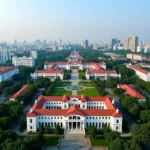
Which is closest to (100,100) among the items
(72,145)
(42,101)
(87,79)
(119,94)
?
(119,94)

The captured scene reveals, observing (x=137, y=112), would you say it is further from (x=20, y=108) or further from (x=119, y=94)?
(x=20, y=108)

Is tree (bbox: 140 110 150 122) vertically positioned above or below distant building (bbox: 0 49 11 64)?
below

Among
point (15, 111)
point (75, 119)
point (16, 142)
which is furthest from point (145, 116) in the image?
point (15, 111)

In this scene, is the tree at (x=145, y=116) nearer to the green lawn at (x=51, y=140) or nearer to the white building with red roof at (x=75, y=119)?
the white building with red roof at (x=75, y=119)

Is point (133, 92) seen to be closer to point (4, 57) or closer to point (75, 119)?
point (75, 119)

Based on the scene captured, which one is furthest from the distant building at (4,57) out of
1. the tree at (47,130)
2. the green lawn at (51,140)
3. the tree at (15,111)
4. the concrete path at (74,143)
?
the concrete path at (74,143)

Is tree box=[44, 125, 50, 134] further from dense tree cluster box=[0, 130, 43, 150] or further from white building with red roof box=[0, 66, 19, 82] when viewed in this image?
white building with red roof box=[0, 66, 19, 82]

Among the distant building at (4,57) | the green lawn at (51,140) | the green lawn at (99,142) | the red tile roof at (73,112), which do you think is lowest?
the green lawn at (51,140)

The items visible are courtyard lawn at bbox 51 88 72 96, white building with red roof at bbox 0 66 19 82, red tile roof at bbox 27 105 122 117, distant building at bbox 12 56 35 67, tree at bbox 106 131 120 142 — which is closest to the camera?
tree at bbox 106 131 120 142

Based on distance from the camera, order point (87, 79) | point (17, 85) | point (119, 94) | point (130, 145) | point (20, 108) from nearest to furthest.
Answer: point (130, 145) < point (20, 108) < point (119, 94) < point (17, 85) < point (87, 79)

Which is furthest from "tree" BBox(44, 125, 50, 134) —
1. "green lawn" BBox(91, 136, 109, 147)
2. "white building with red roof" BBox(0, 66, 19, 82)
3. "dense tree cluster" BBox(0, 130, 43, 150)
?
"white building with red roof" BBox(0, 66, 19, 82)

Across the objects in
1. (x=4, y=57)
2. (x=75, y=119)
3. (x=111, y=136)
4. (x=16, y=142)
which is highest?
(x=4, y=57)
